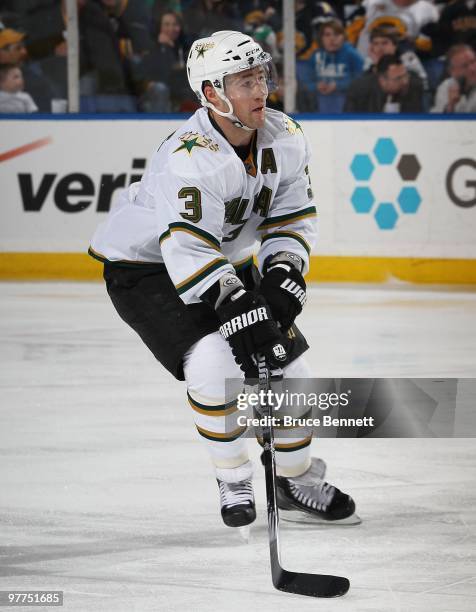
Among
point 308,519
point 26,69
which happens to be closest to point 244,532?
point 308,519

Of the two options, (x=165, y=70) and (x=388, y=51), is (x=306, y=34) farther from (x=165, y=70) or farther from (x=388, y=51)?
(x=165, y=70)

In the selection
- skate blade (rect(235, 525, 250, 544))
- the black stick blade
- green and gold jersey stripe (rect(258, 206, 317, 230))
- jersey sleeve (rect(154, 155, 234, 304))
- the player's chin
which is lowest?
skate blade (rect(235, 525, 250, 544))

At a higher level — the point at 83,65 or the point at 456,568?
the point at 456,568

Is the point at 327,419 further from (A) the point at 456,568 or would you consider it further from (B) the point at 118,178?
(B) the point at 118,178

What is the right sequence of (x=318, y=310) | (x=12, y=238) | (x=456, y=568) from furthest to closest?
(x=12, y=238) < (x=318, y=310) < (x=456, y=568)

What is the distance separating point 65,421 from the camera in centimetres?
371

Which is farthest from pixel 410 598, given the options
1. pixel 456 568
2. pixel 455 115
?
pixel 455 115

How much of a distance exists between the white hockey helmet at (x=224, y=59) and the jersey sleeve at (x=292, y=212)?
0.58ft

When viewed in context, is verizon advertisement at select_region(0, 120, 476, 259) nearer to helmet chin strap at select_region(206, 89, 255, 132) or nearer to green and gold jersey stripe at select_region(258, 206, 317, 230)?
green and gold jersey stripe at select_region(258, 206, 317, 230)

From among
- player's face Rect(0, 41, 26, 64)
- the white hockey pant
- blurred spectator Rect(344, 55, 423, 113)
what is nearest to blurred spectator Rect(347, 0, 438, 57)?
blurred spectator Rect(344, 55, 423, 113)

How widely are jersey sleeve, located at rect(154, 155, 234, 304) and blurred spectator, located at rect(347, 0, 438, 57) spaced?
4.07 metres

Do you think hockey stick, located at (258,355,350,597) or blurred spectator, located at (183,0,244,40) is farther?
blurred spectator, located at (183,0,244,40)

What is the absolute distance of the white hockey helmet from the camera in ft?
8.85

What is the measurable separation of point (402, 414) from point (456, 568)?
1.49 m
